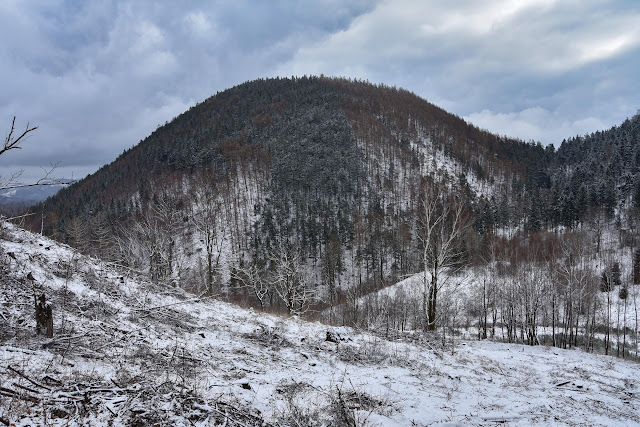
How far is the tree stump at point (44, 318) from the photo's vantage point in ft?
17.7

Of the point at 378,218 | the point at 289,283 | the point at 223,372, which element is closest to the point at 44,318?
the point at 223,372

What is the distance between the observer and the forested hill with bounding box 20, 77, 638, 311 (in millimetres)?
86500

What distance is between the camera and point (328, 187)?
13312 centimetres

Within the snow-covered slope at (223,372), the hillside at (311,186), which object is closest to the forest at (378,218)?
the hillside at (311,186)

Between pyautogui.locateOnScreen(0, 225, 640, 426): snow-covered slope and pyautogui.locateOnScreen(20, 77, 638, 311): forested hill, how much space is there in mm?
52389

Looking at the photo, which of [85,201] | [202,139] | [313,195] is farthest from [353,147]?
[85,201]

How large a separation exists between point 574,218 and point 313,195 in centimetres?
8515

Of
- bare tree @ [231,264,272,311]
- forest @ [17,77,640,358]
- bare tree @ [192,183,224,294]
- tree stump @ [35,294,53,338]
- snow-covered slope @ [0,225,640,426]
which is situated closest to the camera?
snow-covered slope @ [0,225,640,426]

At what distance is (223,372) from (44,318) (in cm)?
330

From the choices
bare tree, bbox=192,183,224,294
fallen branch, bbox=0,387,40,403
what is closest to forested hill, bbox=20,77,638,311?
bare tree, bbox=192,183,224,294

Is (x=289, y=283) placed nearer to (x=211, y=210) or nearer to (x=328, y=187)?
(x=211, y=210)

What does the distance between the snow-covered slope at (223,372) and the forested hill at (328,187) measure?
52.4m

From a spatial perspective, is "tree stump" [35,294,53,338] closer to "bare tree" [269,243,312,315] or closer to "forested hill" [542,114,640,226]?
"bare tree" [269,243,312,315]

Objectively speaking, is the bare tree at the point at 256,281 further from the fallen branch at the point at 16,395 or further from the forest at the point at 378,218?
the fallen branch at the point at 16,395
